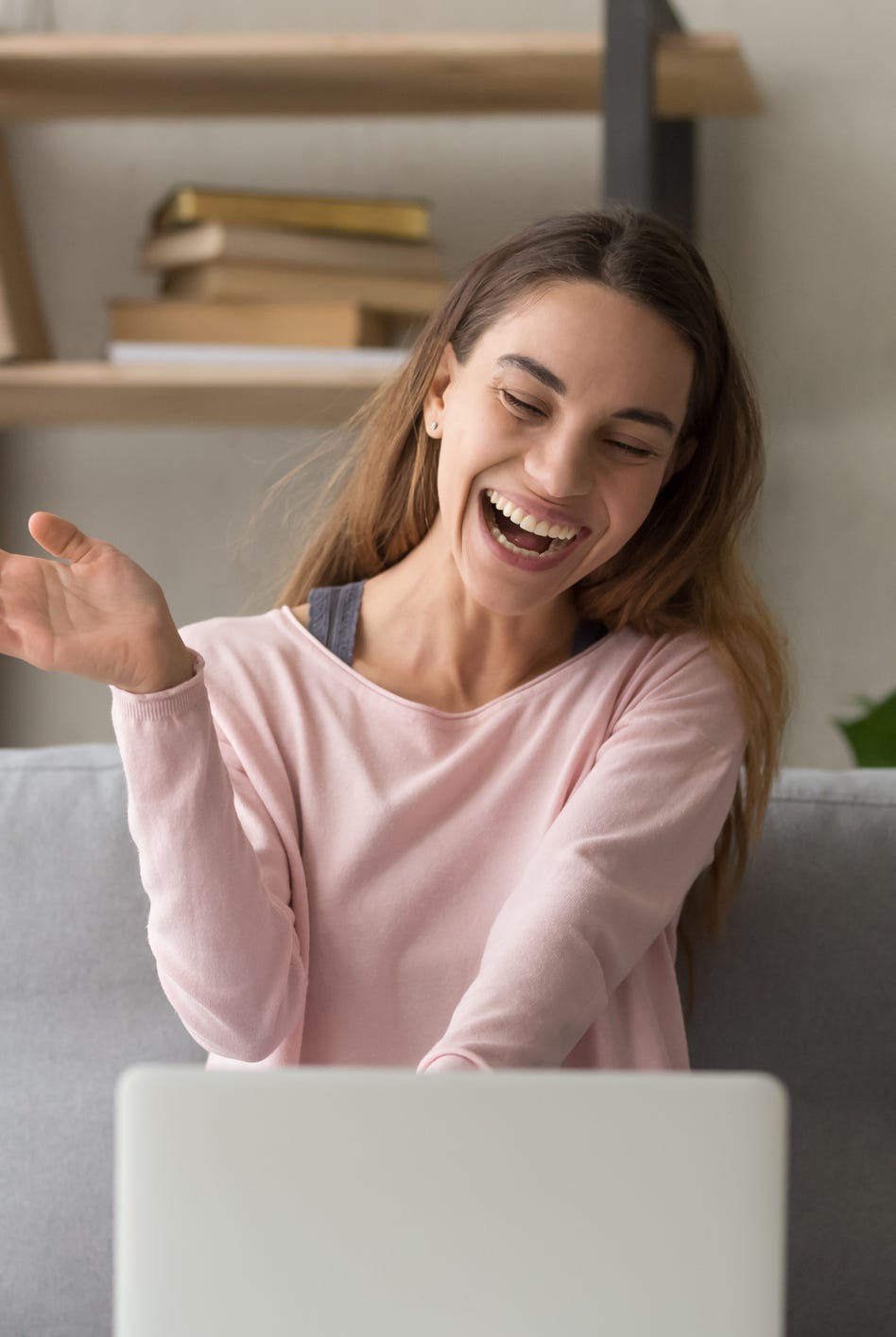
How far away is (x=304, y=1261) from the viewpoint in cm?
55

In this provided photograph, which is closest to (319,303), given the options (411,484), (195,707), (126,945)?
(411,484)

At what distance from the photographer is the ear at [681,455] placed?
1.28 meters

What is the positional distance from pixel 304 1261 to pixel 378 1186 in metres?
0.04

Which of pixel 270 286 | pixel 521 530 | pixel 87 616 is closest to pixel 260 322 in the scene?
pixel 270 286

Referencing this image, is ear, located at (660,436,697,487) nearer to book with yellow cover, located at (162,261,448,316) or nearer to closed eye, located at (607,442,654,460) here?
closed eye, located at (607,442,654,460)

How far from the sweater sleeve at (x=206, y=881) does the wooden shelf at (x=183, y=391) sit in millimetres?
854

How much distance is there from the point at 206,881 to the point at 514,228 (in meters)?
1.38

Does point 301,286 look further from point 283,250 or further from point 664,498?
point 664,498

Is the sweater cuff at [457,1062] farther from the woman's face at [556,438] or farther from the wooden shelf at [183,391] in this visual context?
the wooden shelf at [183,391]

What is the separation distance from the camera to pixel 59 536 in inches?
37.6

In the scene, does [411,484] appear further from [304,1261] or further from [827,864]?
[304,1261]

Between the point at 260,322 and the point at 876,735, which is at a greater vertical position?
the point at 260,322

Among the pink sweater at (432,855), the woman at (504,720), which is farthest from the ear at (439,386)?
the pink sweater at (432,855)

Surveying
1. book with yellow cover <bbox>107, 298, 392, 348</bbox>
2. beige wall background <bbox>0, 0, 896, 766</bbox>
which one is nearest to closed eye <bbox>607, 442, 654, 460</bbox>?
book with yellow cover <bbox>107, 298, 392, 348</bbox>
